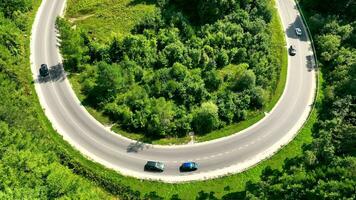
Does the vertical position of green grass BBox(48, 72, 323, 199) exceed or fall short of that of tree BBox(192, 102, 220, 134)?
it falls short

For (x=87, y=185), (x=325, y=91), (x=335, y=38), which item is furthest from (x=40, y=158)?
(x=335, y=38)

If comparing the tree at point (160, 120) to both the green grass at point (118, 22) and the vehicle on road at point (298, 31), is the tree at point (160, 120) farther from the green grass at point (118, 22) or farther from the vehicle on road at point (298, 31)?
the vehicle on road at point (298, 31)

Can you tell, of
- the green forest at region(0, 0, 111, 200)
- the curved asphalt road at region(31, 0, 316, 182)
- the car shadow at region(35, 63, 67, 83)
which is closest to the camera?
the green forest at region(0, 0, 111, 200)

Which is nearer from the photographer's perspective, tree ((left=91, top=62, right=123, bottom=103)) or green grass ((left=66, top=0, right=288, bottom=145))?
tree ((left=91, top=62, right=123, bottom=103))

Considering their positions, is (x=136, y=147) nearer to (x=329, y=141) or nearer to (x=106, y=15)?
(x=329, y=141)

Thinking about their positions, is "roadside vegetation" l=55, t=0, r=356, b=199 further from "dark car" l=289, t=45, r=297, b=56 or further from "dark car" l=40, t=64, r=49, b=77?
"dark car" l=40, t=64, r=49, b=77

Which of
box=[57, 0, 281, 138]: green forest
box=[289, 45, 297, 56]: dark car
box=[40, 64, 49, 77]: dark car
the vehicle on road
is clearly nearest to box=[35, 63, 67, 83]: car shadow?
box=[40, 64, 49, 77]: dark car
